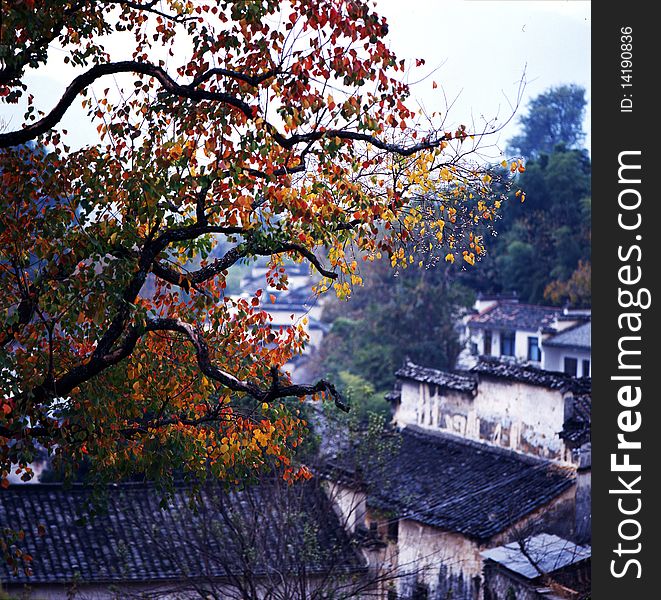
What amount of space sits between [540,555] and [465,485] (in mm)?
4782

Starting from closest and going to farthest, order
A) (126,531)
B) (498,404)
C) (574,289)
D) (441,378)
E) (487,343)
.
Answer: (126,531), (498,404), (441,378), (574,289), (487,343)

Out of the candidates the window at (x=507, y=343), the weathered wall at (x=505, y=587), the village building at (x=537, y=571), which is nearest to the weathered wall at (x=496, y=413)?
the village building at (x=537, y=571)

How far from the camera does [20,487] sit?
1788 centimetres

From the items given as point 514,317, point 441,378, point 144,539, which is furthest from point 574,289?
point 144,539

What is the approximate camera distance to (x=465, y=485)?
2000cm

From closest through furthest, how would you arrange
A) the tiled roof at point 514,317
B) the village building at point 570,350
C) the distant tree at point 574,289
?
the village building at point 570,350
the tiled roof at point 514,317
the distant tree at point 574,289

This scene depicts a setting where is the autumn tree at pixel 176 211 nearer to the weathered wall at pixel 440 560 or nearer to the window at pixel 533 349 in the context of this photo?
the weathered wall at pixel 440 560

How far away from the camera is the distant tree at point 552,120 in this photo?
81750 millimetres

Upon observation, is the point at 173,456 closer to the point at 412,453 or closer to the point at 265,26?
the point at 265,26

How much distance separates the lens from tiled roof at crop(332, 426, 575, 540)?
17688 millimetres

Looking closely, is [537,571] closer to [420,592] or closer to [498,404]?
[420,592]

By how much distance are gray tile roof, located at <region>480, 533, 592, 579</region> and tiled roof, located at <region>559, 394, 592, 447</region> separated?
8.66 feet

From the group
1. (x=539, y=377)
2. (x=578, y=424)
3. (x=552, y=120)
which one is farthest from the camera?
(x=552, y=120)

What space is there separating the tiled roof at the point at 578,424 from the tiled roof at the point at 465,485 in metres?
0.62
